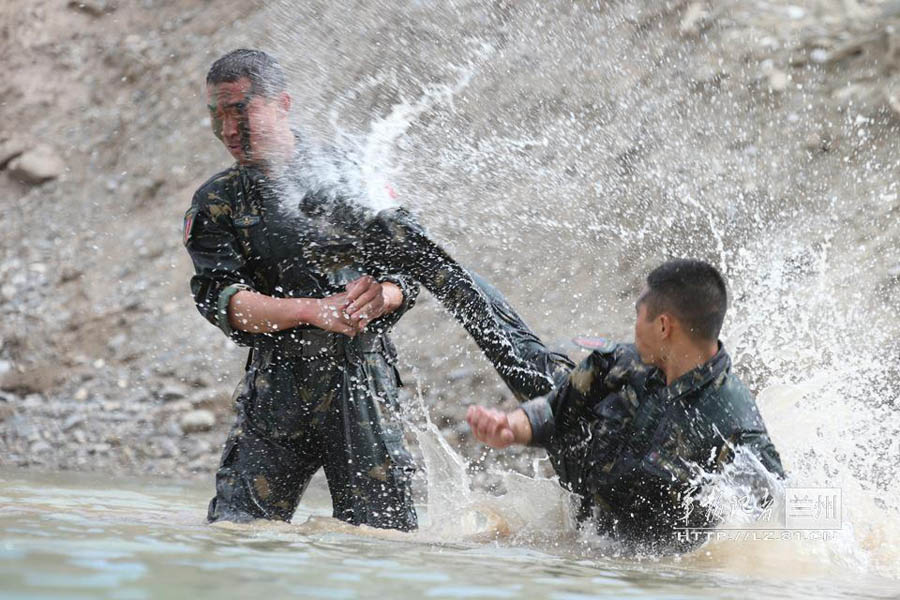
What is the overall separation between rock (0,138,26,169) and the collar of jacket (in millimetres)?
10162

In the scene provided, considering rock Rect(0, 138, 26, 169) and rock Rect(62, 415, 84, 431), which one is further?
rock Rect(0, 138, 26, 169)

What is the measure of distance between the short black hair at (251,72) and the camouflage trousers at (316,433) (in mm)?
820

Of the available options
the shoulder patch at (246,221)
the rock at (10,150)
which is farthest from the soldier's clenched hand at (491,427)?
the rock at (10,150)

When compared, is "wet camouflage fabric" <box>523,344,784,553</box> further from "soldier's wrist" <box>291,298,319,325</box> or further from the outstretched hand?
"soldier's wrist" <box>291,298,319,325</box>

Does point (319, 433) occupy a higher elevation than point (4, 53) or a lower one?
lower

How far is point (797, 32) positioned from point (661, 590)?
7.73 m

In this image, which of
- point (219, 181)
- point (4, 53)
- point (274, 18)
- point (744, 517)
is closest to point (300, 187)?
point (219, 181)

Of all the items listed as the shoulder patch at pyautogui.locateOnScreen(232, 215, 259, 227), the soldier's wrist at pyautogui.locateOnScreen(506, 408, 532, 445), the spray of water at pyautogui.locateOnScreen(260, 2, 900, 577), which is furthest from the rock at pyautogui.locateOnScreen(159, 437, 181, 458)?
the soldier's wrist at pyautogui.locateOnScreen(506, 408, 532, 445)

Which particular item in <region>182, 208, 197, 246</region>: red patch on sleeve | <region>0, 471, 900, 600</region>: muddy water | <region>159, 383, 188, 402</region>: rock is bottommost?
<region>0, 471, 900, 600</region>: muddy water

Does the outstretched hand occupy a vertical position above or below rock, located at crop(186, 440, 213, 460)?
below

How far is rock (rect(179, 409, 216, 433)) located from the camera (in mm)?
8406

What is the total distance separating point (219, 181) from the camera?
4016 mm

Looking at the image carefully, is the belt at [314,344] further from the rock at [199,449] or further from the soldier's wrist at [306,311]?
the rock at [199,449]

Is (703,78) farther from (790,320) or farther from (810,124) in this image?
(790,320)
